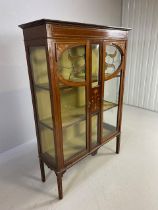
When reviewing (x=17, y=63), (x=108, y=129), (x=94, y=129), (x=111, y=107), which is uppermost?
(x=17, y=63)

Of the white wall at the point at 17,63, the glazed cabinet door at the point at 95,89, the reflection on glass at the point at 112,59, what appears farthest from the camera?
the white wall at the point at 17,63

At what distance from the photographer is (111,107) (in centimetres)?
185

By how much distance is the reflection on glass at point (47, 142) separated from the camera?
1.49 m

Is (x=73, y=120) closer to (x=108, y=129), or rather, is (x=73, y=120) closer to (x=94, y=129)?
(x=94, y=129)

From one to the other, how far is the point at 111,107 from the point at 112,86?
0.79 feet

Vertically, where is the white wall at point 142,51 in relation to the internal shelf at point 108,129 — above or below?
above

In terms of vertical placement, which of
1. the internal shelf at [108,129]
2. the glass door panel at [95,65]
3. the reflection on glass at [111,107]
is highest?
the glass door panel at [95,65]

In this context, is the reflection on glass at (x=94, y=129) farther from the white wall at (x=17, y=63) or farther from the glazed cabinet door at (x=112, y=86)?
the white wall at (x=17, y=63)

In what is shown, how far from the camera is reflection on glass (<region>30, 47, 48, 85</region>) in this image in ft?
4.04

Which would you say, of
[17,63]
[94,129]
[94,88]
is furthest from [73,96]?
[17,63]

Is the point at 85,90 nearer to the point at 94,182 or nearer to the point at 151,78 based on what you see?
the point at 94,182

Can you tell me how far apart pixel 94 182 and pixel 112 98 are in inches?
37.1

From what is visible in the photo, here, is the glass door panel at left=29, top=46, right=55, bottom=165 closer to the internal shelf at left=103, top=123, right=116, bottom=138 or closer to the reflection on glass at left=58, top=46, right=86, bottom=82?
the reflection on glass at left=58, top=46, right=86, bottom=82

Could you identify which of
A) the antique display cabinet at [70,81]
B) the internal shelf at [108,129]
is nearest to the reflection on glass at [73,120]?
the antique display cabinet at [70,81]
